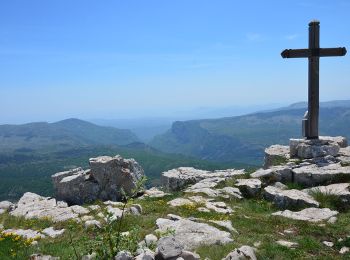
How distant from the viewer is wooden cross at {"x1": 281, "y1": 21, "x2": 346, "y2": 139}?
955 inches

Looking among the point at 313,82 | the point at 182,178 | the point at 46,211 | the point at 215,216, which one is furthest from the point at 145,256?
the point at 313,82

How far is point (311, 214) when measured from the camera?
52.7 feet

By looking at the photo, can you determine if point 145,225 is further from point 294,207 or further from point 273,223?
point 294,207

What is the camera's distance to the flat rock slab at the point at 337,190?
17219mm

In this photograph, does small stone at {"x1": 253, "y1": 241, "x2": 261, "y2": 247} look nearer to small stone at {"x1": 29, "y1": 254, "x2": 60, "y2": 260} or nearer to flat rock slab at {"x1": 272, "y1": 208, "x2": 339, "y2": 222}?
flat rock slab at {"x1": 272, "y1": 208, "x2": 339, "y2": 222}

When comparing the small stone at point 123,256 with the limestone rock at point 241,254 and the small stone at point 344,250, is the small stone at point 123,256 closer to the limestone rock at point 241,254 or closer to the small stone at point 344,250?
the limestone rock at point 241,254

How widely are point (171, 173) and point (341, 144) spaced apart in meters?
11.8

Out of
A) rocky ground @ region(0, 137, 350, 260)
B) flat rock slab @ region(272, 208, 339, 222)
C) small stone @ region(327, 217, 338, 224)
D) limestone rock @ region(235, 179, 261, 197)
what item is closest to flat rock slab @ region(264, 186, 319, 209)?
rocky ground @ region(0, 137, 350, 260)

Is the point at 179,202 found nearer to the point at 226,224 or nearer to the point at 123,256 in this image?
the point at 226,224

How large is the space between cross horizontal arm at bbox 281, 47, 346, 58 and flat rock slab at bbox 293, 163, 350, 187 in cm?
708

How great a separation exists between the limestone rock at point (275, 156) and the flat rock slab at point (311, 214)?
848 centimetres

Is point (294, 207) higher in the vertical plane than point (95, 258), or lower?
lower

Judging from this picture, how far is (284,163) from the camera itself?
24.0m

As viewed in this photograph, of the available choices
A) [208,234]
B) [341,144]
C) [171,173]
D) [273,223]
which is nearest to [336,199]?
[273,223]
